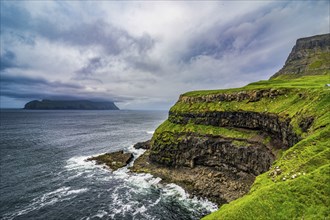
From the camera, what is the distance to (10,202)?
43.7 meters

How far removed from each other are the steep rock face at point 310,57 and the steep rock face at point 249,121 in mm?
123399

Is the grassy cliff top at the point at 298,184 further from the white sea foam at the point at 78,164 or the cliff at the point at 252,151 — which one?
the white sea foam at the point at 78,164

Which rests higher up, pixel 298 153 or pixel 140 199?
pixel 298 153

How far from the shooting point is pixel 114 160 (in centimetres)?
Result: 7581

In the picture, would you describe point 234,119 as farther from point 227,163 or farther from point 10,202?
point 10,202

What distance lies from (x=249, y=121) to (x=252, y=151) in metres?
9.74

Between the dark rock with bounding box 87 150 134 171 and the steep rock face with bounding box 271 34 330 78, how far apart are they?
Answer: 14759 centimetres

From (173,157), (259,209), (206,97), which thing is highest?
(206,97)

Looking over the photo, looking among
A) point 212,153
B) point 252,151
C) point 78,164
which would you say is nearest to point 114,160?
point 78,164

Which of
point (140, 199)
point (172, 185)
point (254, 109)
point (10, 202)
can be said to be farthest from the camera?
point (254, 109)

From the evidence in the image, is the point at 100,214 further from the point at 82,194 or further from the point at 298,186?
the point at 298,186

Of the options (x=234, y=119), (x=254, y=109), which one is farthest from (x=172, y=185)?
(x=254, y=109)

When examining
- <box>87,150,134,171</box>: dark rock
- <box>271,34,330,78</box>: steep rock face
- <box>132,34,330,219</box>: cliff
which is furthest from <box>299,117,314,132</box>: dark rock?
<box>271,34,330,78</box>: steep rock face

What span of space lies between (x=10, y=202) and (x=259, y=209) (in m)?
50.2
